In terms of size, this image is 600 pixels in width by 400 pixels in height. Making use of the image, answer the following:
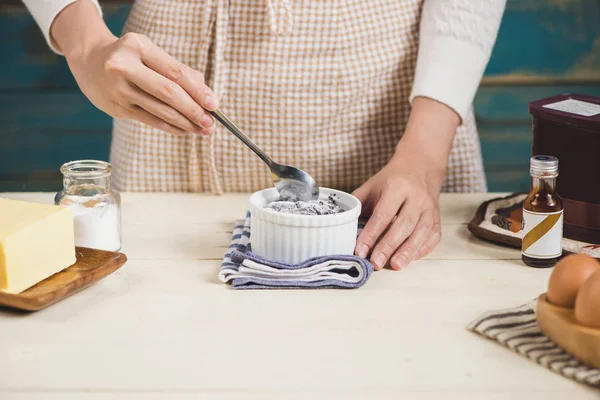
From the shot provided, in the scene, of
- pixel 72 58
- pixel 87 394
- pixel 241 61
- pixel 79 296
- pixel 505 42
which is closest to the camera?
pixel 87 394

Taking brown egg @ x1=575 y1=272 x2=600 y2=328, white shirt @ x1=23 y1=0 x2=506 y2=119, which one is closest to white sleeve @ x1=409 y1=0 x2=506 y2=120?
white shirt @ x1=23 y1=0 x2=506 y2=119

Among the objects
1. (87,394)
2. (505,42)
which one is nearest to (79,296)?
(87,394)

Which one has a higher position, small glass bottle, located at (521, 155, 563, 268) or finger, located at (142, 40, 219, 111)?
finger, located at (142, 40, 219, 111)

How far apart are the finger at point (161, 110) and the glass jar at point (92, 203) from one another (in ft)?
0.36

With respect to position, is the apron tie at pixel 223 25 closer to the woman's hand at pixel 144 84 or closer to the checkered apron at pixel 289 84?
the checkered apron at pixel 289 84

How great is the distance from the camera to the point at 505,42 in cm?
216

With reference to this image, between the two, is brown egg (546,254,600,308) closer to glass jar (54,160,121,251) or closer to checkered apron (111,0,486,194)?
glass jar (54,160,121,251)

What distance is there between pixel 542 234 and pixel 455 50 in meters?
0.51

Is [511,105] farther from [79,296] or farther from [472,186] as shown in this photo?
[79,296]

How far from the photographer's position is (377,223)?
1188 millimetres

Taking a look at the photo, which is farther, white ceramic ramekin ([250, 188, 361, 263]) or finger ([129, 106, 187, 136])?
finger ([129, 106, 187, 136])

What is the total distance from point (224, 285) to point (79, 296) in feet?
0.64

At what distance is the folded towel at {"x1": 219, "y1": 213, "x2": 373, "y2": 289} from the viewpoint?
1047 mm

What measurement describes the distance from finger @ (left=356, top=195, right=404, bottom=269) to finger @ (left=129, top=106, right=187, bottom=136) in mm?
329
